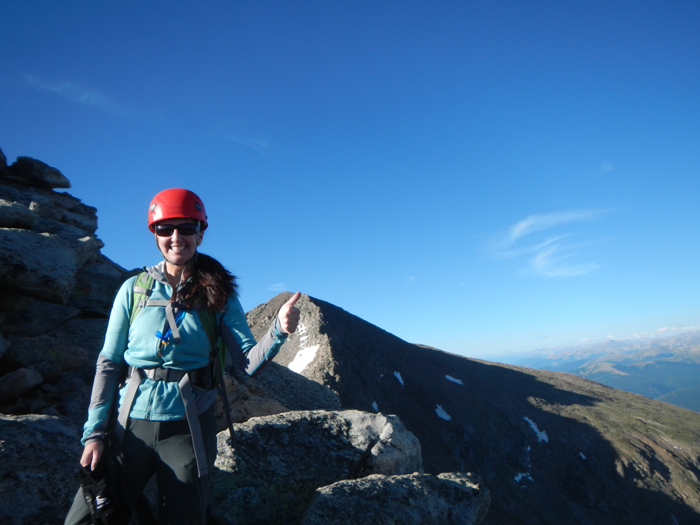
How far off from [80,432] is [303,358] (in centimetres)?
3904

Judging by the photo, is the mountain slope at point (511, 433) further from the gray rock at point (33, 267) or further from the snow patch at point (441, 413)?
the gray rock at point (33, 267)

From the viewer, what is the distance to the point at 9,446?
13.2ft

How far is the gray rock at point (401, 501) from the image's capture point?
461 centimetres

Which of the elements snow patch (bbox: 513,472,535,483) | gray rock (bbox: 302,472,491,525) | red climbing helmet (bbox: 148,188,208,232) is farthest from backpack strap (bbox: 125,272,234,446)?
snow patch (bbox: 513,472,535,483)

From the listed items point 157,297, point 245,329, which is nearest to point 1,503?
point 157,297

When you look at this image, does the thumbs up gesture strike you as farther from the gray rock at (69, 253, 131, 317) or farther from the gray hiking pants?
the gray rock at (69, 253, 131, 317)

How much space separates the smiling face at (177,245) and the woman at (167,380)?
0.01 meters

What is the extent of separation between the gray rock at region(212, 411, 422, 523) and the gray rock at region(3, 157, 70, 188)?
12.6 meters

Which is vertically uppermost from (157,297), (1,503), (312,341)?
(312,341)

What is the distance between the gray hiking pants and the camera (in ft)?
10.3

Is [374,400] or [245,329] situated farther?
[374,400]

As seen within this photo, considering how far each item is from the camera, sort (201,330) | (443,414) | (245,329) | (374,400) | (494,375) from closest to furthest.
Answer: (201,330) < (245,329) < (374,400) < (443,414) < (494,375)

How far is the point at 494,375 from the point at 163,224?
73.2 m

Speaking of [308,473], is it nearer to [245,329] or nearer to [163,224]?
[245,329]
